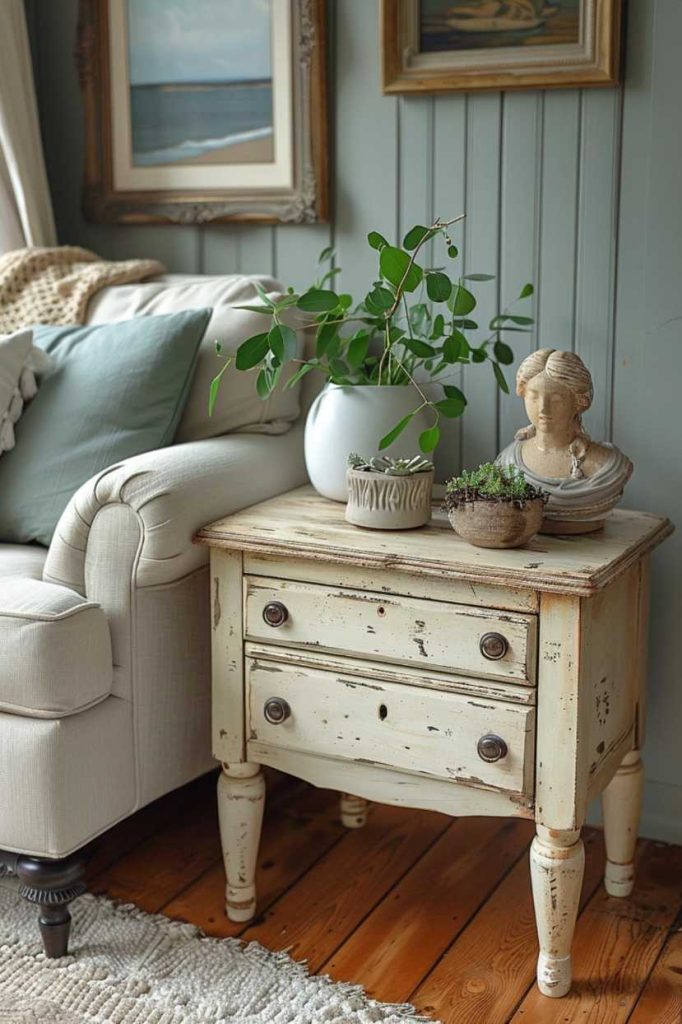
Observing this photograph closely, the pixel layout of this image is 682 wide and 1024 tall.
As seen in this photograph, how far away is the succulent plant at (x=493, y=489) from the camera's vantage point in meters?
1.73

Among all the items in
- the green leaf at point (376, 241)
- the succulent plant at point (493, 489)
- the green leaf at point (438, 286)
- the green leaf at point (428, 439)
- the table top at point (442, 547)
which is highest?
the green leaf at point (376, 241)

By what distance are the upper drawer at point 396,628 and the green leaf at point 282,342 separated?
344 mm

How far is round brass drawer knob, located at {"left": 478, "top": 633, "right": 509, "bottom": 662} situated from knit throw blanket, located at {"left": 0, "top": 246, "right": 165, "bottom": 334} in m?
1.11

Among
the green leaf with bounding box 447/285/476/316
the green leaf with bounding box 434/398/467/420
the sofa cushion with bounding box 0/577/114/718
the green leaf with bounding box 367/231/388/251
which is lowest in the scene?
the sofa cushion with bounding box 0/577/114/718

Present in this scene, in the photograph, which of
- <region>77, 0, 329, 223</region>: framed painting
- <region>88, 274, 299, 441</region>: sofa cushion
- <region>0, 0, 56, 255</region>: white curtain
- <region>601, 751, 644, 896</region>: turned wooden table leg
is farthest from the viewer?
<region>0, 0, 56, 255</region>: white curtain

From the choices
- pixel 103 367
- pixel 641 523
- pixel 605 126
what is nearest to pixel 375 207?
pixel 605 126

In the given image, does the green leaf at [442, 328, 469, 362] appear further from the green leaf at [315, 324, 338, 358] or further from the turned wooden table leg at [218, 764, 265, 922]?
the turned wooden table leg at [218, 764, 265, 922]

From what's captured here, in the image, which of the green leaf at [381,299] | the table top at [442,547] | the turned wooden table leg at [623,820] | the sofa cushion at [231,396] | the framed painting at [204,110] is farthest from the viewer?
the framed painting at [204,110]

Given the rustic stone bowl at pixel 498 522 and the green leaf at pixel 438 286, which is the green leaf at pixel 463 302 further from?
the rustic stone bowl at pixel 498 522

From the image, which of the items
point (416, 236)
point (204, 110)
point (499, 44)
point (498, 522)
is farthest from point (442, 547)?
point (204, 110)

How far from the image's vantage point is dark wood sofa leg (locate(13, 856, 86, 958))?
5.96 feet

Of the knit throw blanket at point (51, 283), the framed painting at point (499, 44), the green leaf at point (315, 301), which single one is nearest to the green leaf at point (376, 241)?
the green leaf at point (315, 301)

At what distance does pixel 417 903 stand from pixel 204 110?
5.17 ft

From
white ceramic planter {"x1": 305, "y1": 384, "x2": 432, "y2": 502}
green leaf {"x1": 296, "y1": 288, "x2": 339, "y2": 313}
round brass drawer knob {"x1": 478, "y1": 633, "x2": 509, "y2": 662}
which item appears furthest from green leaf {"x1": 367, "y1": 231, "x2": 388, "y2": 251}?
round brass drawer knob {"x1": 478, "y1": 633, "x2": 509, "y2": 662}
